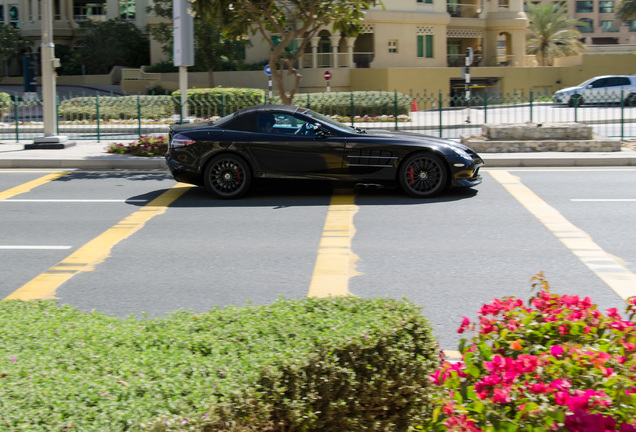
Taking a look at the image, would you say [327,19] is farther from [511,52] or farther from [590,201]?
[511,52]

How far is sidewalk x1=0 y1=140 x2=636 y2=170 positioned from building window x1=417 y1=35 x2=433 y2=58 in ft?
96.1

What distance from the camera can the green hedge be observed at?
2.88 m

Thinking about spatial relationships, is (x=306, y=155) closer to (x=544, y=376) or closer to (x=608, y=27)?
(x=544, y=376)

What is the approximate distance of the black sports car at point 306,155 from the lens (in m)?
11.5

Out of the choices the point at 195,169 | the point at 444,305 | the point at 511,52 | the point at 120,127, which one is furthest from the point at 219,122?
the point at 511,52

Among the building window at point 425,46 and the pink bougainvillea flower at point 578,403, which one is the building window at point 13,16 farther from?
the pink bougainvillea flower at point 578,403

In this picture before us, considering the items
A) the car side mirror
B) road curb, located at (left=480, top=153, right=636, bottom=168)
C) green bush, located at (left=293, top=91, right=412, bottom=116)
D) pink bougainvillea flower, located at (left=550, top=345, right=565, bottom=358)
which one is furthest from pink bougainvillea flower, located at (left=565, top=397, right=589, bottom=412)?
green bush, located at (left=293, top=91, right=412, bottom=116)

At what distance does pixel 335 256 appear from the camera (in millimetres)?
8148

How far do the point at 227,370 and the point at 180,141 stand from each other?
8.87m

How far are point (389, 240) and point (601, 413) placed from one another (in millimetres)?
5718

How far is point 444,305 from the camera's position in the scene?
20.7 ft

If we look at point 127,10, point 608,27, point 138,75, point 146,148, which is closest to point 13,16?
point 127,10

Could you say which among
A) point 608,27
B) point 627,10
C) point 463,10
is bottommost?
point 627,10

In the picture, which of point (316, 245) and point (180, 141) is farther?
point (180, 141)
